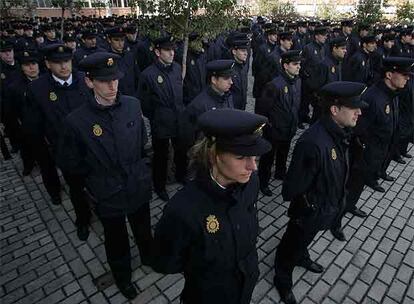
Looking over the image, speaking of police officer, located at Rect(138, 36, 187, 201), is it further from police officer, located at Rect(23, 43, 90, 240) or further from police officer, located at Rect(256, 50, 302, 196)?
police officer, located at Rect(256, 50, 302, 196)

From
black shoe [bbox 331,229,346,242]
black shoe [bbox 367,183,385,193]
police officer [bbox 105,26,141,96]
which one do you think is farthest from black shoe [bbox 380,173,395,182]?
police officer [bbox 105,26,141,96]

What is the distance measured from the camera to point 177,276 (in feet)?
13.6

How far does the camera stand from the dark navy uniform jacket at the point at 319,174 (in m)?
3.28

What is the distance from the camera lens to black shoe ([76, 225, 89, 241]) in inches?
189

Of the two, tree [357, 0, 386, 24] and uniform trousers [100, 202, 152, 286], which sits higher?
tree [357, 0, 386, 24]

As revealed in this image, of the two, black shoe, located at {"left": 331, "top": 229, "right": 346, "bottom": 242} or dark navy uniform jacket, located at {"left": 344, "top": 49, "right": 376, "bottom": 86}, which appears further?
dark navy uniform jacket, located at {"left": 344, "top": 49, "right": 376, "bottom": 86}

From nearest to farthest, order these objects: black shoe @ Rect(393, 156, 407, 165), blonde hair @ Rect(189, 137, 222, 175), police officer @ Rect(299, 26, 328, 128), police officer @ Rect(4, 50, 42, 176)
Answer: blonde hair @ Rect(189, 137, 222, 175)
police officer @ Rect(4, 50, 42, 176)
black shoe @ Rect(393, 156, 407, 165)
police officer @ Rect(299, 26, 328, 128)

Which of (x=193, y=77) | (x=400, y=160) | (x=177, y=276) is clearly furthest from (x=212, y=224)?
(x=400, y=160)

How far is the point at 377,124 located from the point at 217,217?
149 inches

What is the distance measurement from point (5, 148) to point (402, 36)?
13694 millimetres

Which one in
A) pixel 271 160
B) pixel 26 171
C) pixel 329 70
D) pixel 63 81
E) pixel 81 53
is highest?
pixel 63 81

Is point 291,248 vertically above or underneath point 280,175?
above

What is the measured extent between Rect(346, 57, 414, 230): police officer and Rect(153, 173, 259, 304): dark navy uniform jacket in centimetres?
318

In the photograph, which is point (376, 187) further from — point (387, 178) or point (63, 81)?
point (63, 81)
